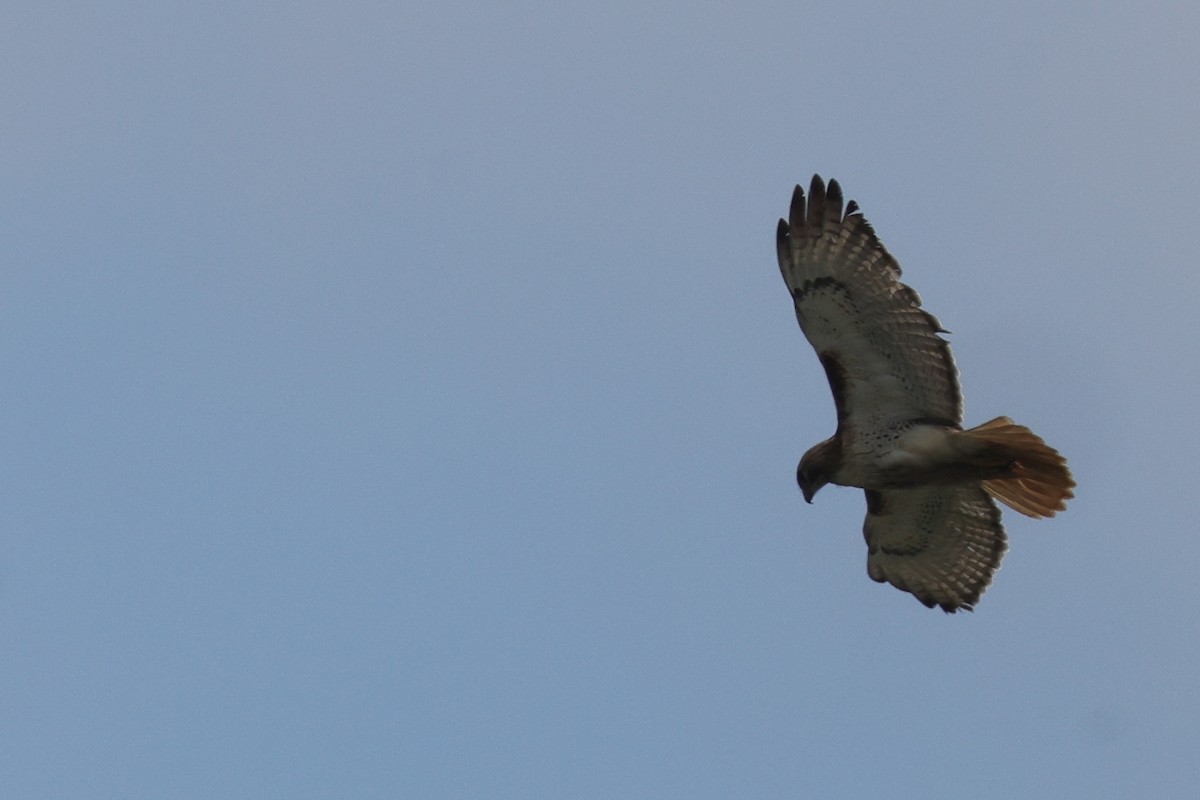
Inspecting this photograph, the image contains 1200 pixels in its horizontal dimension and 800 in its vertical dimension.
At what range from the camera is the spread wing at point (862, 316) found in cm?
1023

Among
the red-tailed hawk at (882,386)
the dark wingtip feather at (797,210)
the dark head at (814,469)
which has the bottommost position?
the dark head at (814,469)

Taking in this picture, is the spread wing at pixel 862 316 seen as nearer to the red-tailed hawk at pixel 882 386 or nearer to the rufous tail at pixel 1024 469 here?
the red-tailed hawk at pixel 882 386

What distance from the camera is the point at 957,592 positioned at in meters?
11.7

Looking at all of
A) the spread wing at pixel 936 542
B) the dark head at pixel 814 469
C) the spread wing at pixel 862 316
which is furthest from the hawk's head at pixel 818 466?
the spread wing at pixel 936 542

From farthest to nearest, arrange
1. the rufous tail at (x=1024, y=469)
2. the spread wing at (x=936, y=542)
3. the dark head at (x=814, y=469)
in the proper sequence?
the spread wing at (x=936, y=542) → the dark head at (x=814, y=469) → the rufous tail at (x=1024, y=469)

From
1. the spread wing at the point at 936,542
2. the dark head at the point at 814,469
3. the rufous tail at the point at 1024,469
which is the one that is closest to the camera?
the rufous tail at the point at 1024,469

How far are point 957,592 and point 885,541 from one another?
22.5 inches

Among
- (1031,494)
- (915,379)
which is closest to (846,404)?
(915,379)

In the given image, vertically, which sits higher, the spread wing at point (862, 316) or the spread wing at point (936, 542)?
the spread wing at point (862, 316)

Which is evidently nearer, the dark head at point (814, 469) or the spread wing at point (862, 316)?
the spread wing at point (862, 316)

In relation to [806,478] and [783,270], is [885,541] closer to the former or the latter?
[806,478]

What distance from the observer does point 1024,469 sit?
Result: 411 inches

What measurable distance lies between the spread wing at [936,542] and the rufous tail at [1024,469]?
529 millimetres

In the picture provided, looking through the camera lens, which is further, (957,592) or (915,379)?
(957,592)
